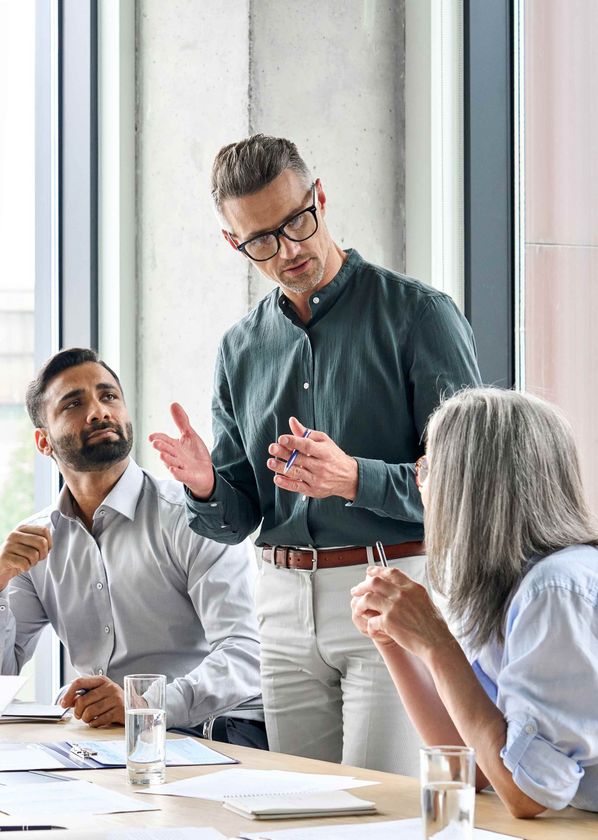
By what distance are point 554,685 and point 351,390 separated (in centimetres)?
98

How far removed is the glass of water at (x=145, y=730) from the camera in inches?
65.2

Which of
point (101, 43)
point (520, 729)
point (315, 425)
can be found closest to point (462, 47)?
point (101, 43)

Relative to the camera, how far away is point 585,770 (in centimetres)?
145

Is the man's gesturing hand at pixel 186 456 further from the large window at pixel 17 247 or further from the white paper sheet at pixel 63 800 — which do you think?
the large window at pixel 17 247

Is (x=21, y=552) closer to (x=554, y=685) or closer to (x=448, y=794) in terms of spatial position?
(x=554, y=685)

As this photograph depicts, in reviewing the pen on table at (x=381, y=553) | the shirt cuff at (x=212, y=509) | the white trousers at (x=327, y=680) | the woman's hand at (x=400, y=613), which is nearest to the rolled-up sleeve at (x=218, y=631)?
the white trousers at (x=327, y=680)

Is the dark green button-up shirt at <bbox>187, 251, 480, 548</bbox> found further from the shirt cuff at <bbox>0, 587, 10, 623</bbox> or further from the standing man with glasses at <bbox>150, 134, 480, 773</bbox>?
the shirt cuff at <bbox>0, 587, 10, 623</bbox>

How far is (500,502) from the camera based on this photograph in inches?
61.3

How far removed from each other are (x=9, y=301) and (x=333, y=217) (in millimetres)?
1243

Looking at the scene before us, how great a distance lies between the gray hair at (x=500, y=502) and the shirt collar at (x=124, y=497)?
4.32 ft

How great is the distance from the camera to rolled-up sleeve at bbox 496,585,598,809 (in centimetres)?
140

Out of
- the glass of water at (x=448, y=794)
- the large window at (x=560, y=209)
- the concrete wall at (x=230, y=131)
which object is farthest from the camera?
the concrete wall at (x=230, y=131)

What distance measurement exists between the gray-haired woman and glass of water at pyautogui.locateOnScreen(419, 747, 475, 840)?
25 cm

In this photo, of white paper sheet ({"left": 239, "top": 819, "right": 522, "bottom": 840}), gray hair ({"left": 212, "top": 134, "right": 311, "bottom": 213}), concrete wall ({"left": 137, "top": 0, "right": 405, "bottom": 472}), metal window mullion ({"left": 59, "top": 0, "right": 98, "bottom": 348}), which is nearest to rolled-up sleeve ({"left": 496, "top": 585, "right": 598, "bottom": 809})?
white paper sheet ({"left": 239, "top": 819, "right": 522, "bottom": 840})
